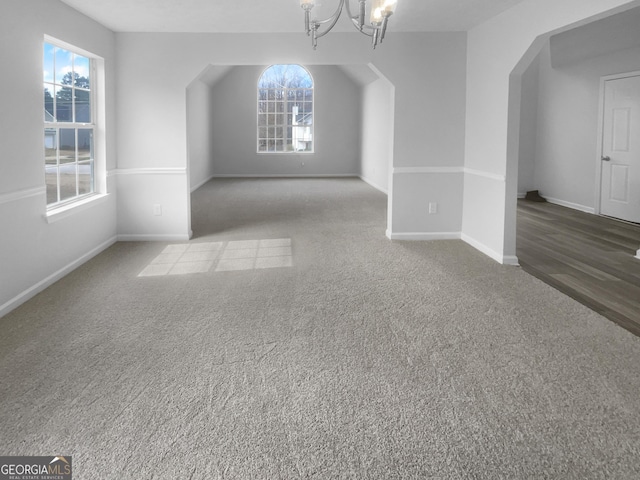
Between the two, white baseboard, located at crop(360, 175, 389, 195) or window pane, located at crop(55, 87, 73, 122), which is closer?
window pane, located at crop(55, 87, 73, 122)

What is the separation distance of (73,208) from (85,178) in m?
0.76

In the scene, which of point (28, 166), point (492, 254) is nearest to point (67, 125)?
point (28, 166)

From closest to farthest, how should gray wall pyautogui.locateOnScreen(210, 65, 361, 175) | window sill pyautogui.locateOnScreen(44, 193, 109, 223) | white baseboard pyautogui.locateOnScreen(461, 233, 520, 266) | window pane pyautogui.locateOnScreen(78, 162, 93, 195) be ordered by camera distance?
window sill pyautogui.locateOnScreen(44, 193, 109, 223) → white baseboard pyautogui.locateOnScreen(461, 233, 520, 266) → window pane pyautogui.locateOnScreen(78, 162, 93, 195) → gray wall pyautogui.locateOnScreen(210, 65, 361, 175)

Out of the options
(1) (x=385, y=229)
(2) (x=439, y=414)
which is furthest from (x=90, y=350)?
(1) (x=385, y=229)

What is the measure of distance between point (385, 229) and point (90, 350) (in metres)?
4.55

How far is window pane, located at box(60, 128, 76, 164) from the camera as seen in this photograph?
16.4 ft

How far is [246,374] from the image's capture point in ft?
9.29

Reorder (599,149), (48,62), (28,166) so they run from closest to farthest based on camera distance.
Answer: (28,166), (48,62), (599,149)

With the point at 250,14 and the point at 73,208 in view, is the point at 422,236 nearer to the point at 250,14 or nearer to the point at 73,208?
the point at 250,14

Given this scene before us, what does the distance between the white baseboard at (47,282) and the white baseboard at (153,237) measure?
0.37m

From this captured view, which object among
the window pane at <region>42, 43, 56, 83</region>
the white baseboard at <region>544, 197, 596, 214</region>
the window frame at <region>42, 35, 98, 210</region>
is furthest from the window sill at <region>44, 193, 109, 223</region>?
the white baseboard at <region>544, 197, 596, 214</region>

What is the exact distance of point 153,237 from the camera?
252 inches

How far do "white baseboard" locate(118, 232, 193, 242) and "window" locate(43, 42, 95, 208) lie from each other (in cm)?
75

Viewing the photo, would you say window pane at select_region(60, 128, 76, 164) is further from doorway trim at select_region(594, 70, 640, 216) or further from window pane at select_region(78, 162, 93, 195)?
doorway trim at select_region(594, 70, 640, 216)
